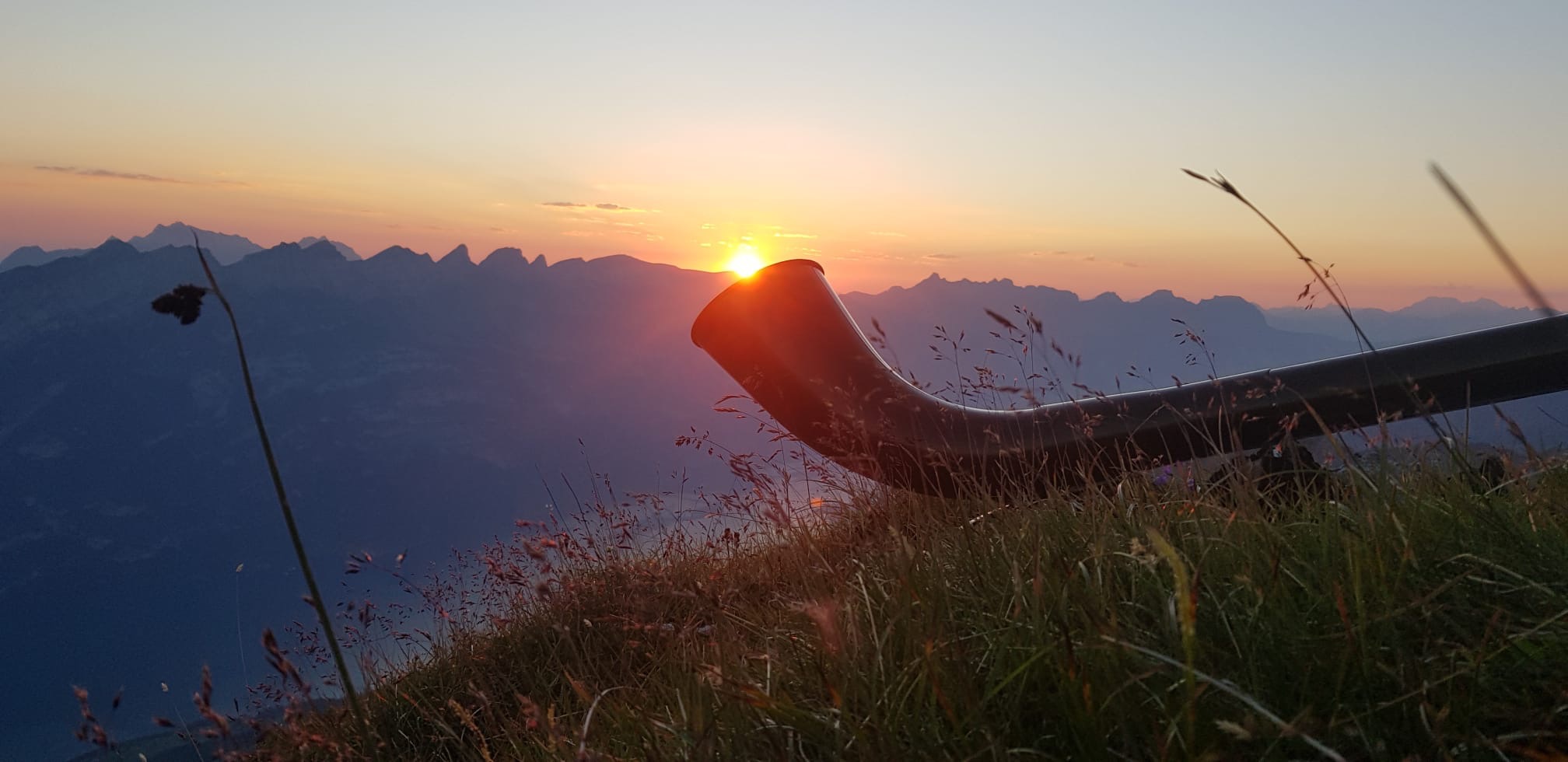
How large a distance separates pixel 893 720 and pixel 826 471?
7.07ft

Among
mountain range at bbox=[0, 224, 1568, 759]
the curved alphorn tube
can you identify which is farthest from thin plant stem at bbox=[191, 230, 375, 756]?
mountain range at bbox=[0, 224, 1568, 759]

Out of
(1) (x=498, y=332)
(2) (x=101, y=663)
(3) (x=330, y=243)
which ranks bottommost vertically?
(2) (x=101, y=663)

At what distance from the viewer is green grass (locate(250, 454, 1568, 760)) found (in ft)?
3.45

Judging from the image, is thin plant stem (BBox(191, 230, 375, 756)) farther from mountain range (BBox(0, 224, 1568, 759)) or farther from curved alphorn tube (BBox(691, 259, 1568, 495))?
mountain range (BBox(0, 224, 1568, 759))

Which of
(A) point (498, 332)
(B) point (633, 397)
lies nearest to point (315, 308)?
(A) point (498, 332)

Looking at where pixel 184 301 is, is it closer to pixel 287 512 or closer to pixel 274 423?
pixel 287 512

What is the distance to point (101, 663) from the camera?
375 feet

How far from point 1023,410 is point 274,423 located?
16675 centimetres

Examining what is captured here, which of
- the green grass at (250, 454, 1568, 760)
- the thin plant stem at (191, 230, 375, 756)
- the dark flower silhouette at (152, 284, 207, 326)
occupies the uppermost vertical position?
the dark flower silhouette at (152, 284, 207, 326)

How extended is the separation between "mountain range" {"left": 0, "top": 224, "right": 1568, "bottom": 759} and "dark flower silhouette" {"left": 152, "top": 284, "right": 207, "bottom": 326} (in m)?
118

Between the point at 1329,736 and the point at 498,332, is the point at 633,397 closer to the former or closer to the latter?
the point at 498,332

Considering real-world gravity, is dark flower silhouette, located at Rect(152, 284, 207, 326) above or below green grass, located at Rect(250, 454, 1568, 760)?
above

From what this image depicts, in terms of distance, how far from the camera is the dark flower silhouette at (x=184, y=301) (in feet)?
2.70

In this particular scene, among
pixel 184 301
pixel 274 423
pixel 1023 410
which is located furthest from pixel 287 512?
pixel 274 423
